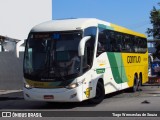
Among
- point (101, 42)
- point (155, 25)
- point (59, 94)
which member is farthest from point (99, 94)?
point (155, 25)

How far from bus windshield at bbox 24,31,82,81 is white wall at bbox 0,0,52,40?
777 inches

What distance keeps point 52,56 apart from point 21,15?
2503cm

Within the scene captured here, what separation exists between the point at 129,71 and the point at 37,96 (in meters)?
7.07

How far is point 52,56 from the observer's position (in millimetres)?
14984

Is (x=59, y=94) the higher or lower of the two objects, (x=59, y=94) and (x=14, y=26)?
the lower

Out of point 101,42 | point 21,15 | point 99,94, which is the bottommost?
point 99,94

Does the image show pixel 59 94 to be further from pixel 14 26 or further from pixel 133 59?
pixel 14 26

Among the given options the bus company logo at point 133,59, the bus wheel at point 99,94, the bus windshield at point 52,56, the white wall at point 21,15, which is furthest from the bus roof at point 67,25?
the white wall at point 21,15

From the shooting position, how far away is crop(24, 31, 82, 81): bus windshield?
14703mm

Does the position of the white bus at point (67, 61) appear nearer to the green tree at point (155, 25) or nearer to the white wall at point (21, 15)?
the white wall at point (21, 15)

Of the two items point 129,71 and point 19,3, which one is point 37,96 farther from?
point 19,3

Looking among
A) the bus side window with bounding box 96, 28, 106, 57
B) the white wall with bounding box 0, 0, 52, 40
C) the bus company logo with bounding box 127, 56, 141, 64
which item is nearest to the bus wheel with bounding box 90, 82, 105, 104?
the bus side window with bounding box 96, 28, 106, 57

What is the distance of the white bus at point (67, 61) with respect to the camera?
14.6 metres

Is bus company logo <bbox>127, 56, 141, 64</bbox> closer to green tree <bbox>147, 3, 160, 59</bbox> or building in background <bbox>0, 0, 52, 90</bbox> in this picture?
building in background <bbox>0, 0, 52, 90</bbox>
